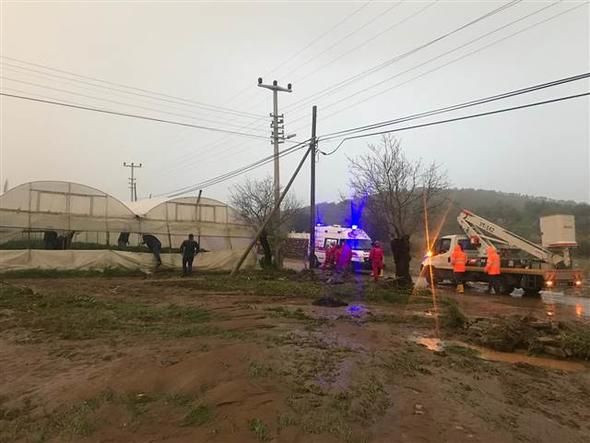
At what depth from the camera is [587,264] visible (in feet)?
112

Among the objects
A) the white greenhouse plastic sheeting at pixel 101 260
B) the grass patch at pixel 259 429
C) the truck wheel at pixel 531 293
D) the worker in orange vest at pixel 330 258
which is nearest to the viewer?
the grass patch at pixel 259 429

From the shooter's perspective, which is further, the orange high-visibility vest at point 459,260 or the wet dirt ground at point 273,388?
the orange high-visibility vest at point 459,260

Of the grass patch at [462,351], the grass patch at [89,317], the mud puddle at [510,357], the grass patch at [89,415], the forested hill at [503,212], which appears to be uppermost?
the forested hill at [503,212]

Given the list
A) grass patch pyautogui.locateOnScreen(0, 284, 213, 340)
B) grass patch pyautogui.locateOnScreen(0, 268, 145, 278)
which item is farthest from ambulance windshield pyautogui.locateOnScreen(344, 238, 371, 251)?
grass patch pyautogui.locateOnScreen(0, 284, 213, 340)

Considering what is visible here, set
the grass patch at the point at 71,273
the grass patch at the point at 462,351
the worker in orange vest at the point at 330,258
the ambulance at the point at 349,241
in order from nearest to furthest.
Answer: the grass patch at the point at 462,351
the grass patch at the point at 71,273
the worker in orange vest at the point at 330,258
the ambulance at the point at 349,241

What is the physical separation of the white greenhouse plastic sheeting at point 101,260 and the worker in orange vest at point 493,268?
13.8 metres

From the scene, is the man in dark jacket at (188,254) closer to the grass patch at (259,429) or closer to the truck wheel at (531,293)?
the truck wheel at (531,293)

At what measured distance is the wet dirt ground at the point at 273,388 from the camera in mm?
5566

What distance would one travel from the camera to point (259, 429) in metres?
5.41

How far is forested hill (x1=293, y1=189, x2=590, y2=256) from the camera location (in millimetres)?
47000

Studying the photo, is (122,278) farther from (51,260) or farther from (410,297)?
(410,297)

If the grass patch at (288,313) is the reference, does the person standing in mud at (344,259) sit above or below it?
above

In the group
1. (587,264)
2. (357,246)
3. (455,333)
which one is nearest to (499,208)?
(587,264)

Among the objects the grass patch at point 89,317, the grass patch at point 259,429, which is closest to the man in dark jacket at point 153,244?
the grass patch at point 89,317
